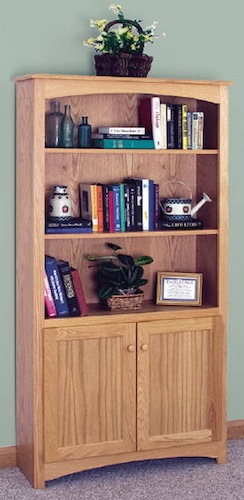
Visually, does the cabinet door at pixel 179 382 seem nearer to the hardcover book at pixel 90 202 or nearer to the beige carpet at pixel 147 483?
the beige carpet at pixel 147 483

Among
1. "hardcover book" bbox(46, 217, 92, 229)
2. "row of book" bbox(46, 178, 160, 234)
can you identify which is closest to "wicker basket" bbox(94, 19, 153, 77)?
"row of book" bbox(46, 178, 160, 234)

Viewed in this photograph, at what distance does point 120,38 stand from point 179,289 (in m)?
1.08

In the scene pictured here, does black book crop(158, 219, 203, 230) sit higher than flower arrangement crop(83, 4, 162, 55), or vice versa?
flower arrangement crop(83, 4, 162, 55)

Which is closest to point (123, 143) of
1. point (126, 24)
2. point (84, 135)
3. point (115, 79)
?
point (84, 135)

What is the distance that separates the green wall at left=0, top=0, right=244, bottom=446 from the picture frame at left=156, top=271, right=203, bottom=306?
0.30m

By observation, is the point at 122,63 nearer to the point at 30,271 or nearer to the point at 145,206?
the point at 145,206

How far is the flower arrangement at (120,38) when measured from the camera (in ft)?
12.8

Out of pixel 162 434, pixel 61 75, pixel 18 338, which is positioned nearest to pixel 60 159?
pixel 61 75

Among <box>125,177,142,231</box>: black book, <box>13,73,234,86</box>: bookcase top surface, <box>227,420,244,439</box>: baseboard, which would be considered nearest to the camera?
<box>13,73,234,86</box>: bookcase top surface

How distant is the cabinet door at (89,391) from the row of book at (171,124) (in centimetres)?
78

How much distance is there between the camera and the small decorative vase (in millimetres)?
3928

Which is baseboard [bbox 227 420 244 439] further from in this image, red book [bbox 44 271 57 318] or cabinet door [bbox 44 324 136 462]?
red book [bbox 44 271 57 318]

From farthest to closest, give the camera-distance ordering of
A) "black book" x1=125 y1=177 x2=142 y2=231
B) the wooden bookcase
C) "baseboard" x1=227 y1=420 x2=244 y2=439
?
1. "baseboard" x1=227 y1=420 x2=244 y2=439
2. "black book" x1=125 y1=177 x2=142 y2=231
3. the wooden bookcase

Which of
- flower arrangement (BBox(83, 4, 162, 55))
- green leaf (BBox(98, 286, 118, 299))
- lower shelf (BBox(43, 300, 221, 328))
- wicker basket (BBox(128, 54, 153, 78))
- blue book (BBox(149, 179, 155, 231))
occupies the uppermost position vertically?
flower arrangement (BBox(83, 4, 162, 55))
